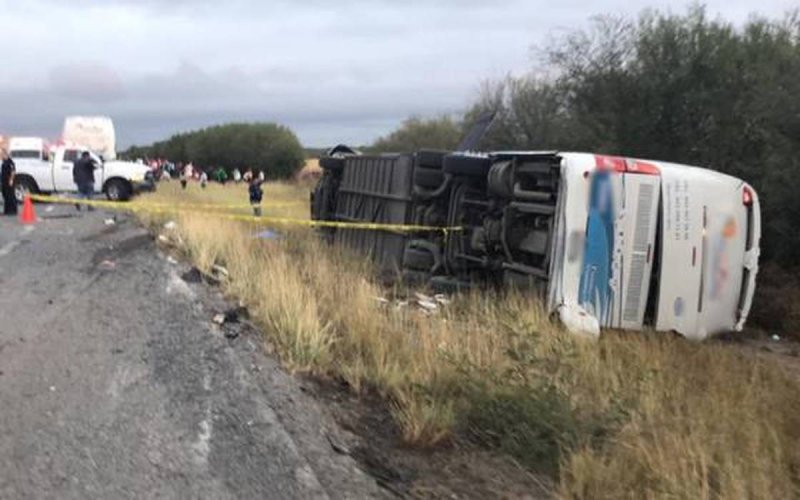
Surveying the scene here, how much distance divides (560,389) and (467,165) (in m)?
6.69

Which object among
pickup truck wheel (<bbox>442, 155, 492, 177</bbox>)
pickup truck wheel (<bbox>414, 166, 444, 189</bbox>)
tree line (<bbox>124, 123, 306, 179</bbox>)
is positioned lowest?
tree line (<bbox>124, 123, 306, 179</bbox>)

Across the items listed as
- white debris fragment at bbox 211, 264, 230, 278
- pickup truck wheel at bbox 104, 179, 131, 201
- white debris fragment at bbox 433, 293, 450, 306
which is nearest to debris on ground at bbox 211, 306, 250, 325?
white debris fragment at bbox 211, 264, 230, 278

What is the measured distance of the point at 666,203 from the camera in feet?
32.9

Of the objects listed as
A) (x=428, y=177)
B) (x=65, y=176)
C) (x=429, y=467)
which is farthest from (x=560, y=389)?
(x=65, y=176)

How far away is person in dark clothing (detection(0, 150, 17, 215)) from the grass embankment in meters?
15.4

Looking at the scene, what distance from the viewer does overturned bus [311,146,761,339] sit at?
9797mm

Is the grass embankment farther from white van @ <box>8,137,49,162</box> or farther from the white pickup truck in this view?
white van @ <box>8,137,49,162</box>

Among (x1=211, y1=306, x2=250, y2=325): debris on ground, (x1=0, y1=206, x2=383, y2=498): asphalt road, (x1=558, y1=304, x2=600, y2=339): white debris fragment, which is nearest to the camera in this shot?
(x1=0, y1=206, x2=383, y2=498): asphalt road

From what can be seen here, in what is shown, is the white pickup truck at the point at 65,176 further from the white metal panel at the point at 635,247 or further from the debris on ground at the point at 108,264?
the white metal panel at the point at 635,247

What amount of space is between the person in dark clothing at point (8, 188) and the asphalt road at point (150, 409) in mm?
14312

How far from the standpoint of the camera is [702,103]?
20.3 metres

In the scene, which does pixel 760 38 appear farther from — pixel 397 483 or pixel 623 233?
pixel 397 483

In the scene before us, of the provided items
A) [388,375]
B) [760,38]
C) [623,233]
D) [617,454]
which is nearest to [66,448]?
[388,375]

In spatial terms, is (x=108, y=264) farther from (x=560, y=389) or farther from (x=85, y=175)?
(x=85, y=175)
